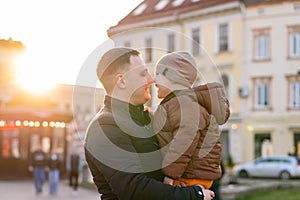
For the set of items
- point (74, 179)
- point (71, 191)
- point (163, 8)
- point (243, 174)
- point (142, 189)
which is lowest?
point (243, 174)

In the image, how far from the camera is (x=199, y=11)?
1374 inches

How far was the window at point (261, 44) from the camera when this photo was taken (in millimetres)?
33125

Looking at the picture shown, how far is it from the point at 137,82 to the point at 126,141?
0.28 m

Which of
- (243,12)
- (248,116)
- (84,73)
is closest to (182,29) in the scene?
(243,12)

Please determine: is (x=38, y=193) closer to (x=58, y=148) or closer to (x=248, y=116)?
(x=58, y=148)

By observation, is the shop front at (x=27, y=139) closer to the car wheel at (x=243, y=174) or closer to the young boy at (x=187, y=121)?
the car wheel at (x=243, y=174)

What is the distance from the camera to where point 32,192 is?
730 inches

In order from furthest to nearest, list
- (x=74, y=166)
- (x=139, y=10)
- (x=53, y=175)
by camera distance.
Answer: (x=139, y=10) → (x=74, y=166) → (x=53, y=175)

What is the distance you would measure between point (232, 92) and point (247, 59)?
1.91 meters

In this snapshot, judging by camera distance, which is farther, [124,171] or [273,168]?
[273,168]

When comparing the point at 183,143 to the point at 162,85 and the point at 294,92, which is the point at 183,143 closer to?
the point at 162,85

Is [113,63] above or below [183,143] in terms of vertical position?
above

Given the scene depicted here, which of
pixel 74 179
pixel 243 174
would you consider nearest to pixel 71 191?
pixel 74 179

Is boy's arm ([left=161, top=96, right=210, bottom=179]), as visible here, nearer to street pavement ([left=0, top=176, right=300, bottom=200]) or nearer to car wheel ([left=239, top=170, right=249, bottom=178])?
street pavement ([left=0, top=176, right=300, bottom=200])
